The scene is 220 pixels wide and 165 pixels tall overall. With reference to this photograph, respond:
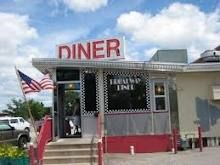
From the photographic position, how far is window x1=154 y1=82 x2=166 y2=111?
65.0 feet

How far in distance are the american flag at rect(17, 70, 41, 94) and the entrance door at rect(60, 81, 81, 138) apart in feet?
13.2

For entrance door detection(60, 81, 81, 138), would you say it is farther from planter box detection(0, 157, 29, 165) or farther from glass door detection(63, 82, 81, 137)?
planter box detection(0, 157, 29, 165)

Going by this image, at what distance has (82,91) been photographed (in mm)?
19875

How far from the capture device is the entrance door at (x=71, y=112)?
65.2ft

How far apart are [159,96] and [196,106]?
161 cm

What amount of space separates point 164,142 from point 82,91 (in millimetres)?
3896

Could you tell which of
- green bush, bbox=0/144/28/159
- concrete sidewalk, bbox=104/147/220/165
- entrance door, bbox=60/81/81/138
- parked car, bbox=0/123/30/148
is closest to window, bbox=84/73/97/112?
entrance door, bbox=60/81/81/138

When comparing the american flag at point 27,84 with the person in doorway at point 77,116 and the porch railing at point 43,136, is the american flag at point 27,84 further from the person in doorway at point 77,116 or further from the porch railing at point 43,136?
the person in doorway at point 77,116

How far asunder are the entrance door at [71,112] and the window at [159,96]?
10.4 ft

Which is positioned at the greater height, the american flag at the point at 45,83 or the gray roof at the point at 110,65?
the gray roof at the point at 110,65

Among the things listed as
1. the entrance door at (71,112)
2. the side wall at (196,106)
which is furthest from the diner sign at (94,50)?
the side wall at (196,106)

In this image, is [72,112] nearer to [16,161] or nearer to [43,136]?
[43,136]

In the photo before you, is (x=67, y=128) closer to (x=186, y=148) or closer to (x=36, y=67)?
(x=36, y=67)

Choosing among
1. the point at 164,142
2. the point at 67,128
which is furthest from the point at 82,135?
the point at 164,142
